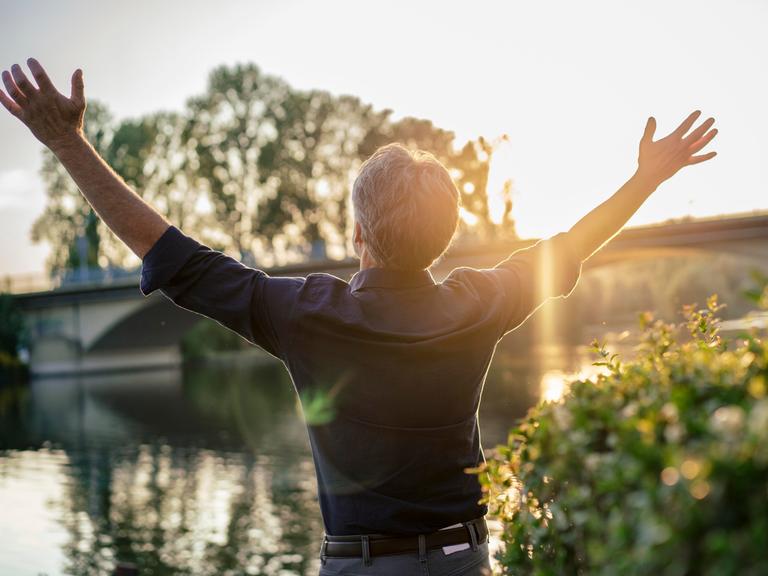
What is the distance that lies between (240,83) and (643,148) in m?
45.9

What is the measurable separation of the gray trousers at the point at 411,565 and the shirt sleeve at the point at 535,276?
542mm

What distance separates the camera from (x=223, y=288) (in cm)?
193

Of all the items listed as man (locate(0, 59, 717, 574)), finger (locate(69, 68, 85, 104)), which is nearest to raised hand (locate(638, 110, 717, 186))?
man (locate(0, 59, 717, 574))

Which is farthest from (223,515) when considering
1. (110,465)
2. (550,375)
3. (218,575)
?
(550,375)

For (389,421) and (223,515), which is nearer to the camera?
(389,421)

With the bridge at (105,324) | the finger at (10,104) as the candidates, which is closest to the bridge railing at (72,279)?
the bridge at (105,324)

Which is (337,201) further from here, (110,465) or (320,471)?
(320,471)

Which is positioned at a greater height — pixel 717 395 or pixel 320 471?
pixel 717 395

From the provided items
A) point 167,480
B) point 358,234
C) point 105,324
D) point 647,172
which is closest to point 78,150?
point 358,234

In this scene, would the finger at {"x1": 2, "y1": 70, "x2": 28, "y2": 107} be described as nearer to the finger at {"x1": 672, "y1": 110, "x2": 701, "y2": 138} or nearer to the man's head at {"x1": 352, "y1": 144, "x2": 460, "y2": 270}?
the man's head at {"x1": 352, "y1": 144, "x2": 460, "y2": 270}

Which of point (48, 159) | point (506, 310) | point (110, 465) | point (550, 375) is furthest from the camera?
point (48, 159)

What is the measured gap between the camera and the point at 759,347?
5.14 feet

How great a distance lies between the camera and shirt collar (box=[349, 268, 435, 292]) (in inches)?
76.7

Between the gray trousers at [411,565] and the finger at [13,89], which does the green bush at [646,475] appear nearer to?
the gray trousers at [411,565]
